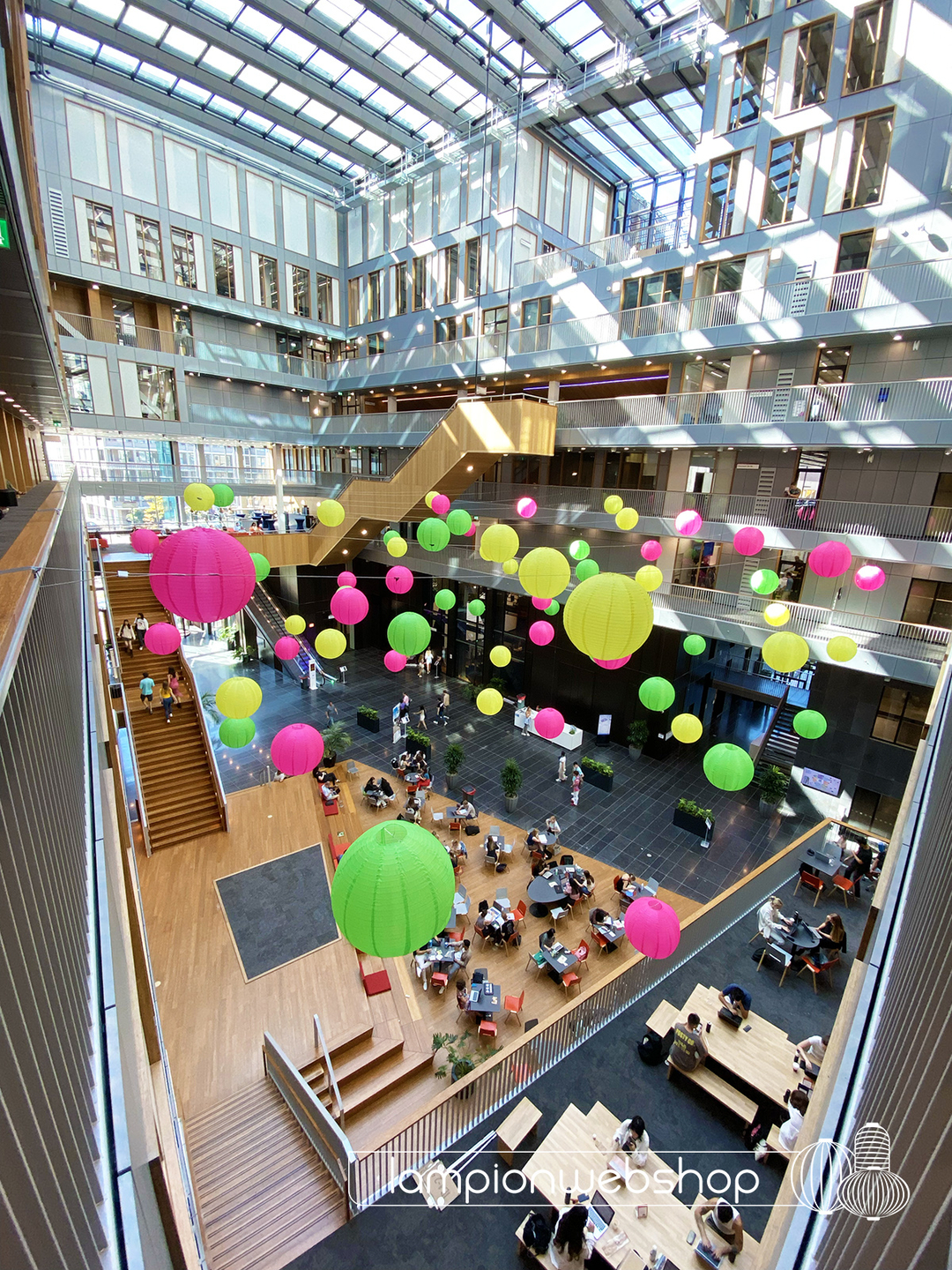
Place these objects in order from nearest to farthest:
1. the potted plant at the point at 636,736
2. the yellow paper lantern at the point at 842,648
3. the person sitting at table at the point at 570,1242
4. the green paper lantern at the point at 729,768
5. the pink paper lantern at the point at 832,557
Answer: the person sitting at table at the point at 570,1242 < the green paper lantern at the point at 729,768 < the pink paper lantern at the point at 832,557 < the yellow paper lantern at the point at 842,648 < the potted plant at the point at 636,736

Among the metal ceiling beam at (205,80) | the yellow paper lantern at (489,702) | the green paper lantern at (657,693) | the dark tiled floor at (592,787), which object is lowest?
the dark tiled floor at (592,787)

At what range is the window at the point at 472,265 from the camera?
2125 centimetres

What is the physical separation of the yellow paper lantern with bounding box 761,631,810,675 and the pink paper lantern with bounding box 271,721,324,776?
7.67m

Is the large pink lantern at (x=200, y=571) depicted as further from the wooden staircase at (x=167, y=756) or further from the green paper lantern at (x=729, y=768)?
the green paper lantern at (x=729, y=768)

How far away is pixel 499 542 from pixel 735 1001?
8.02 m

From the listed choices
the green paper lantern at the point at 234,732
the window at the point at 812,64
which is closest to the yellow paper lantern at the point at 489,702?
the green paper lantern at the point at 234,732

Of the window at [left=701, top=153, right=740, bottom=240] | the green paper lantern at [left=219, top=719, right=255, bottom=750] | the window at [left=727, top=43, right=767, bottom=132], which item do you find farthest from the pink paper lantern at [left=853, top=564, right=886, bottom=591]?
the green paper lantern at [left=219, top=719, right=255, bottom=750]

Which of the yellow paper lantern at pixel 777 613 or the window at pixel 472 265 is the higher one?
the window at pixel 472 265

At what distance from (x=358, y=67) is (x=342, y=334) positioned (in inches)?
439

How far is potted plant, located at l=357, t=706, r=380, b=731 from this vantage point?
1850 centimetres

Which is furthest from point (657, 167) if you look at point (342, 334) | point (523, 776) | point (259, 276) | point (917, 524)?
point (523, 776)

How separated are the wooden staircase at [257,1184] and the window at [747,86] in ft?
74.5

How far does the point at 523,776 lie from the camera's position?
1628cm

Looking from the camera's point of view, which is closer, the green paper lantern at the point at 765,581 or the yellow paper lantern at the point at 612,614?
the yellow paper lantern at the point at 612,614
